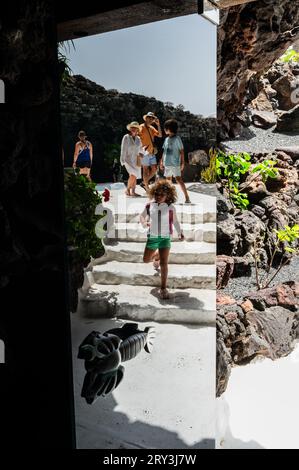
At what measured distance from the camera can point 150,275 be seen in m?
1.99

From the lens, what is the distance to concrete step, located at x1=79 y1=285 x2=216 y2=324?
1.96 meters

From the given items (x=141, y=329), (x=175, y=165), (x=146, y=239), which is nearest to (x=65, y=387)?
(x=141, y=329)

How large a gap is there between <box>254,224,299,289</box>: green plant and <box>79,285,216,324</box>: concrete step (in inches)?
124

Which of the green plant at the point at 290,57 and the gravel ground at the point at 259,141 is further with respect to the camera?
the green plant at the point at 290,57

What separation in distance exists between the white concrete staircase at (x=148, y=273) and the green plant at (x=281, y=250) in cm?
315

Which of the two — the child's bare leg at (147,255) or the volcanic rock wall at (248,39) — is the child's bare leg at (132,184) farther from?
the volcanic rock wall at (248,39)

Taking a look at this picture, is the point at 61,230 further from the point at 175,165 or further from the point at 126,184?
the point at 175,165

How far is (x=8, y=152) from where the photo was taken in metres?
1.98

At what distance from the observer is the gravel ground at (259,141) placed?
610cm

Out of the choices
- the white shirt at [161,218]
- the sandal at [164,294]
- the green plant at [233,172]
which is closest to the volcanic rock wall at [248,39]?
the green plant at [233,172]

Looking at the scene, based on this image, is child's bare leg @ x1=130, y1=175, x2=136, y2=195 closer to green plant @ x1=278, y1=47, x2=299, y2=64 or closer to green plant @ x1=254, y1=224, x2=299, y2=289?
green plant @ x1=254, y1=224, x2=299, y2=289

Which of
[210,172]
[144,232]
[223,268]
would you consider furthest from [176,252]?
[223,268]

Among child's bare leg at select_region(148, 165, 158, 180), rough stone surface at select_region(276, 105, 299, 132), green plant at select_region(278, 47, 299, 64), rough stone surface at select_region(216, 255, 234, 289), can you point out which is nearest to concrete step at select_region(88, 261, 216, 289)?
child's bare leg at select_region(148, 165, 158, 180)
